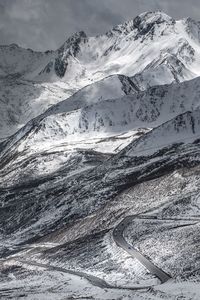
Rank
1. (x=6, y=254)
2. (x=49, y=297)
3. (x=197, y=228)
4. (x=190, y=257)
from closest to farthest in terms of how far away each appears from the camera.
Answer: (x=49, y=297) → (x=190, y=257) → (x=197, y=228) → (x=6, y=254)

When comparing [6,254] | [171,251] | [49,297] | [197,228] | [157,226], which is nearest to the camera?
[49,297]

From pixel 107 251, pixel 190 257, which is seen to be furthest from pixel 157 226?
pixel 190 257

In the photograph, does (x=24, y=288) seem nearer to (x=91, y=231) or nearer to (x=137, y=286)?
(x=137, y=286)

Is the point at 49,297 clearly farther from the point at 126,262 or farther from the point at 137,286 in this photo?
the point at 126,262

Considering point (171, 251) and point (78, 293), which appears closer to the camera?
point (78, 293)

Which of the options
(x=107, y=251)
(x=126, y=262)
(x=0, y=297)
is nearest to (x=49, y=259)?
(x=107, y=251)

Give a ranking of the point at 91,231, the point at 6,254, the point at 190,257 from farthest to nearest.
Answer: the point at 6,254 → the point at 91,231 → the point at 190,257
